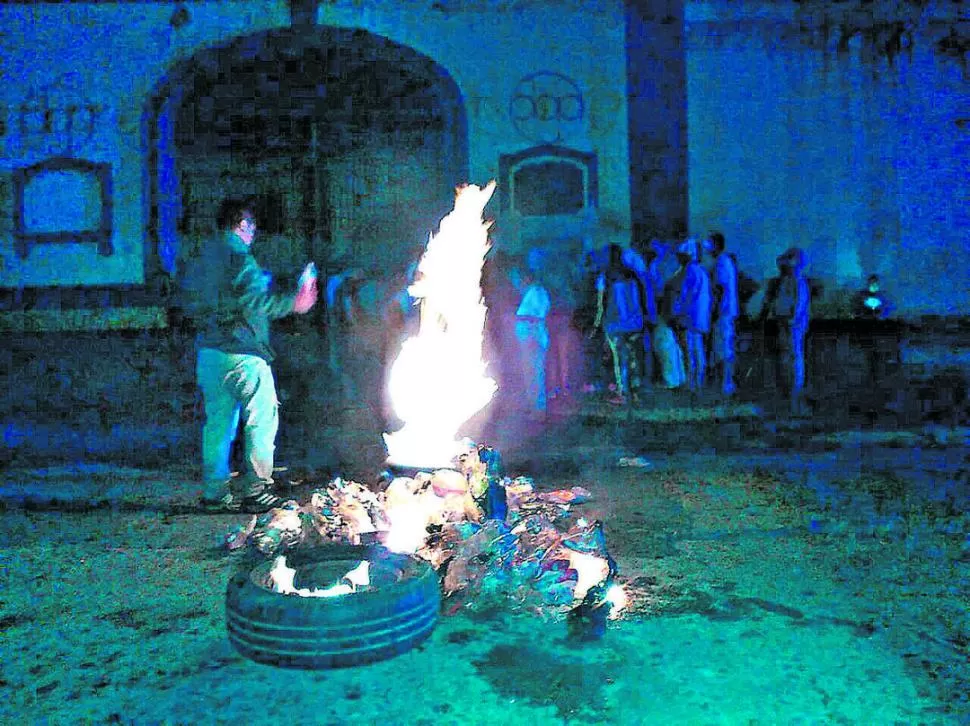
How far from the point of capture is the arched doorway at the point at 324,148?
13.0 metres

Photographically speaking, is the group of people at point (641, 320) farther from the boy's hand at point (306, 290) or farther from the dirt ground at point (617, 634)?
the dirt ground at point (617, 634)

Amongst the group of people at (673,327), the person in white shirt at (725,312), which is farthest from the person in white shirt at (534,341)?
the person in white shirt at (725,312)

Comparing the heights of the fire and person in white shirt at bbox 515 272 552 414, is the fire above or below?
below

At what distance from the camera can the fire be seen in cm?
401

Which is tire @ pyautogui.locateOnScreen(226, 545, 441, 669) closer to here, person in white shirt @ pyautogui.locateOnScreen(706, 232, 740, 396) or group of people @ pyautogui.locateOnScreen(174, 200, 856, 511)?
group of people @ pyautogui.locateOnScreen(174, 200, 856, 511)

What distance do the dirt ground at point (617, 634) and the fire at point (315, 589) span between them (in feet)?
1.14

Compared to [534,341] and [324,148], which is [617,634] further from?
[324,148]

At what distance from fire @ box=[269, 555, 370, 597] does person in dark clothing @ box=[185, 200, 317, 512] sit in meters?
2.25

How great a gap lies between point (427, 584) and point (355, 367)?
5.76 m

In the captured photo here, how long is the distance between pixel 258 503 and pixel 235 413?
2.15 feet

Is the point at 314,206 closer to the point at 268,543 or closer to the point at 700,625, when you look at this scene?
the point at 268,543

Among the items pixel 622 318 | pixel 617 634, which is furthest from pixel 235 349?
pixel 622 318

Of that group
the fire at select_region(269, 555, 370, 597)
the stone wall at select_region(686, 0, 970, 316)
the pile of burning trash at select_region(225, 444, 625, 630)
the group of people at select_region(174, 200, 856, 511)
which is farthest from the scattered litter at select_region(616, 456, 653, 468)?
the stone wall at select_region(686, 0, 970, 316)

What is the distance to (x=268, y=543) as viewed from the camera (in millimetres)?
5066
